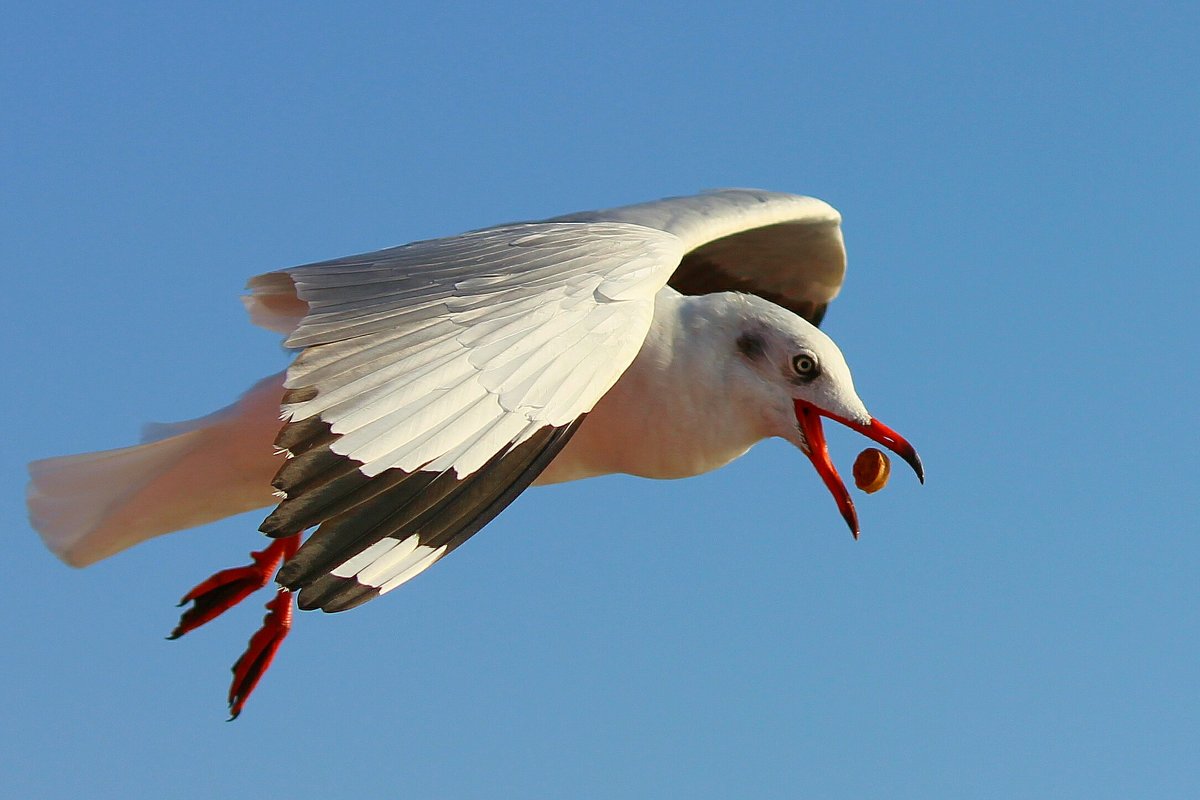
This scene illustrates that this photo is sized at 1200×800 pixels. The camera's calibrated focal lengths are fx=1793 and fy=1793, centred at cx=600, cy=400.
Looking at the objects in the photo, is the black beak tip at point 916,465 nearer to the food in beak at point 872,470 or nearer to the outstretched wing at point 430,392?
the food in beak at point 872,470

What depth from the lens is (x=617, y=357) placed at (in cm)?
453

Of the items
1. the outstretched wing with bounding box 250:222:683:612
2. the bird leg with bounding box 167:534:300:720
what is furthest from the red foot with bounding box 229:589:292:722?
the outstretched wing with bounding box 250:222:683:612

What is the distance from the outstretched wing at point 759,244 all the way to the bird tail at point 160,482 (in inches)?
52.4

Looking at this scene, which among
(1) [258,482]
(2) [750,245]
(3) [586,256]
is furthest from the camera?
(2) [750,245]

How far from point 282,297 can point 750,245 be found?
2.56 meters

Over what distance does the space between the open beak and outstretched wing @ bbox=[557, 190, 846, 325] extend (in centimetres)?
80

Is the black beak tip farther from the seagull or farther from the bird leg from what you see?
the bird leg

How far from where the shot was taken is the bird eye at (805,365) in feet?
18.7

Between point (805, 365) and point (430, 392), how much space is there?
73.1 inches

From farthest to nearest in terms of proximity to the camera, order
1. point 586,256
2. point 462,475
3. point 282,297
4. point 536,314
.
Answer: point 282,297 < point 586,256 < point 536,314 < point 462,475

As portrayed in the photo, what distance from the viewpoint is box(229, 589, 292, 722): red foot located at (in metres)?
6.12

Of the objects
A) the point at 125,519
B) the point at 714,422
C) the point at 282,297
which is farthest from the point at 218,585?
the point at 714,422

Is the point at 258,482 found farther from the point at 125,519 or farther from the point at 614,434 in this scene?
the point at 614,434

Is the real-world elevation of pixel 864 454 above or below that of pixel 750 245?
below
